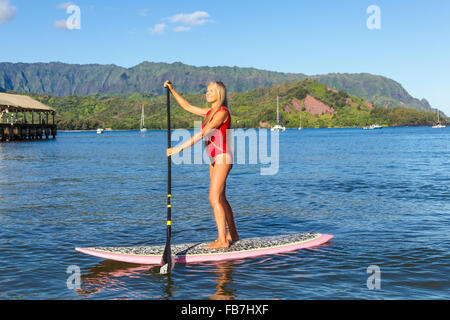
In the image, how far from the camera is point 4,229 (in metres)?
13.9

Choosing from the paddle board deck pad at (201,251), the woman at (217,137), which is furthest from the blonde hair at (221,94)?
the paddle board deck pad at (201,251)

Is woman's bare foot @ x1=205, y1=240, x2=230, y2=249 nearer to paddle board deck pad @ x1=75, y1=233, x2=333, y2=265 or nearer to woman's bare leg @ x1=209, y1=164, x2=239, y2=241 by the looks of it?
paddle board deck pad @ x1=75, y1=233, x2=333, y2=265

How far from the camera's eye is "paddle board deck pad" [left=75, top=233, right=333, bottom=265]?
386 inches

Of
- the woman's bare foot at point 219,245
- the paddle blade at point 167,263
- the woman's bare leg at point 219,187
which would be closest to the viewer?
the paddle blade at point 167,263

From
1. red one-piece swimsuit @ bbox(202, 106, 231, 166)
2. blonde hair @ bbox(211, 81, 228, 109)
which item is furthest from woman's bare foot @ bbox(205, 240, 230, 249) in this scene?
blonde hair @ bbox(211, 81, 228, 109)

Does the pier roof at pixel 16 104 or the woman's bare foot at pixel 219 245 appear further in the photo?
the pier roof at pixel 16 104

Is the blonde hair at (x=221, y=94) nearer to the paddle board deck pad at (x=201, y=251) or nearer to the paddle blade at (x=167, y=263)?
the paddle blade at (x=167, y=263)

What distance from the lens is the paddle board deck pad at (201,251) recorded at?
32.1 feet

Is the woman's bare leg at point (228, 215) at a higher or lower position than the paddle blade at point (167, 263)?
higher

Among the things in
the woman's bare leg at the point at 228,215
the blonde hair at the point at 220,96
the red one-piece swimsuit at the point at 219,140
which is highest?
the blonde hair at the point at 220,96

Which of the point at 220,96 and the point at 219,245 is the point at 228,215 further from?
the point at 220,96
